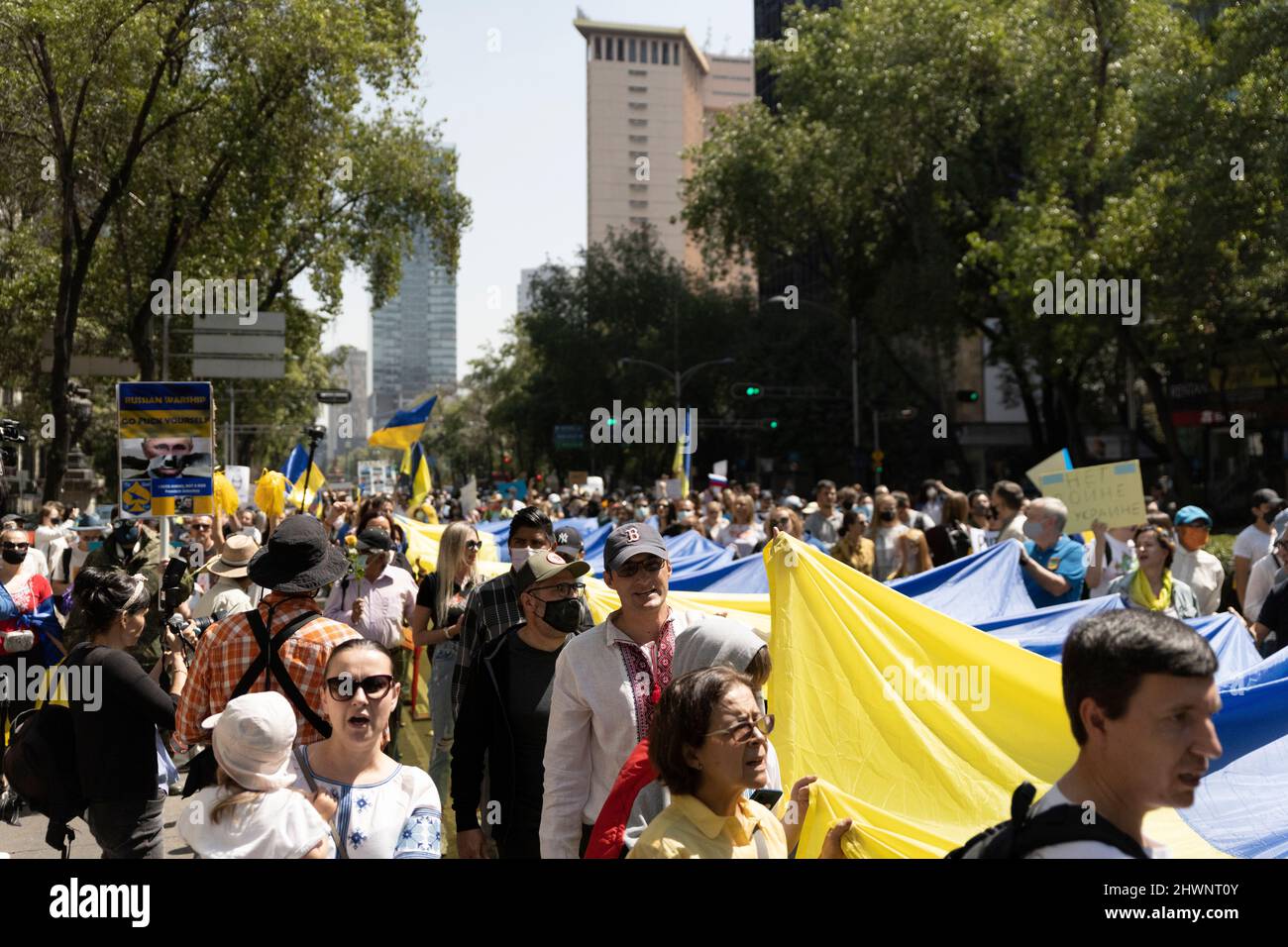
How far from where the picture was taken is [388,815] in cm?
346

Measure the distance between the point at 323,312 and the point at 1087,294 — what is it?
1659cm

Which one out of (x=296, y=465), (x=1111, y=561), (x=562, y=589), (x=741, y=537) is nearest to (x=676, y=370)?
(x=296, y=465)

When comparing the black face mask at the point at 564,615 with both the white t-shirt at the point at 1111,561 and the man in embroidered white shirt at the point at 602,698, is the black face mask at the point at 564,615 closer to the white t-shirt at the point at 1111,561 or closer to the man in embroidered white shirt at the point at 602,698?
the man in embroidered white shirt at the point at 602,698


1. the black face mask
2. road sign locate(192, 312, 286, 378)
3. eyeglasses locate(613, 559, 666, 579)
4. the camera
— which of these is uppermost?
road sign locate(192, 312, 286, 378)

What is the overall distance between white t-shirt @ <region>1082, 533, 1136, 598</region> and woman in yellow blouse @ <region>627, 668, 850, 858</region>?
5849mm

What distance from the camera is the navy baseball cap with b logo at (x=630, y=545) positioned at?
14.0 feet

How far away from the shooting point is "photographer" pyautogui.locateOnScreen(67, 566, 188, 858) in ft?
16.2

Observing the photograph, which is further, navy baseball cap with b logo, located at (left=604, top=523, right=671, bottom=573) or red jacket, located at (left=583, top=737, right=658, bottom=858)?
navy baseball cap with b logo, located at (left=604, top=523, right=671, bottom=573)

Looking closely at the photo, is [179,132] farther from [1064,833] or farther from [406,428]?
[1064,833]

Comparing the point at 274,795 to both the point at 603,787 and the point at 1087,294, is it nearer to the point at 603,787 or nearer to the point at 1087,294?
the point at 603,787

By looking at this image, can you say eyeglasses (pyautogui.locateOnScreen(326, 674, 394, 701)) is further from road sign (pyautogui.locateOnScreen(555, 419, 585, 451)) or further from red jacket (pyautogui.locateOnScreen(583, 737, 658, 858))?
road sign (pyautogui.locateOnScreen(555, 419, 585, 451))

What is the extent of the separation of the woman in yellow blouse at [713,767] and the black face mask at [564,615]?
1521 mm

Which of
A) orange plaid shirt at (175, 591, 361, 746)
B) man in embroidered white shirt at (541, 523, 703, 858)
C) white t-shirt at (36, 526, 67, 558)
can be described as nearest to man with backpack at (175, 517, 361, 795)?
orange plaid shirt at (175, 591, 361, 746)

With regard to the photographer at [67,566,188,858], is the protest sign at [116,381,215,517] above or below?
above
